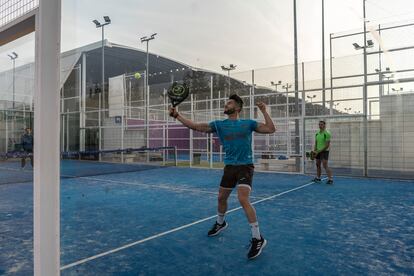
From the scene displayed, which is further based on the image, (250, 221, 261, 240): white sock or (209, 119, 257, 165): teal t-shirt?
(209, 119, 257, 165): teal t-shirt

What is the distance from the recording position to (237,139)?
14.9 ft

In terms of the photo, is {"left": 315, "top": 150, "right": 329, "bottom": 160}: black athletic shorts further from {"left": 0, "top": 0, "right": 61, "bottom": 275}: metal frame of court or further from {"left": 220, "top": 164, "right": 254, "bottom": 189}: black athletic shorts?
{"left": 0, "top": 0, "right": 61, "bottom": 275}: metal frame of court

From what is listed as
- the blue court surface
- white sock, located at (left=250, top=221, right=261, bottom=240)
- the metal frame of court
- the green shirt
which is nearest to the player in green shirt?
the green shirt

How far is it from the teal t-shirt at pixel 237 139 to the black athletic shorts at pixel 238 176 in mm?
69

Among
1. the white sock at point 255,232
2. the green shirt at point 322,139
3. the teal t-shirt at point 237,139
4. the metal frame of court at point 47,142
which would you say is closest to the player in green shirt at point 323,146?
the green shirt at point 322,139

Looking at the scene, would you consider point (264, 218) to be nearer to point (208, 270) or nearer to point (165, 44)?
point (208, 270)

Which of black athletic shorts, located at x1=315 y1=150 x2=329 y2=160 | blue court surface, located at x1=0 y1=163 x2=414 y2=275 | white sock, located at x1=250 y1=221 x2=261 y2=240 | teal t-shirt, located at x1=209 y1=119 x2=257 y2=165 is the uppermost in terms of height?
teal t-shirt, located at x1=209 y1=119 x2=257 y2=165

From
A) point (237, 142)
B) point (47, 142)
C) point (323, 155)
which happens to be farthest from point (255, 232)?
point (323, 155)

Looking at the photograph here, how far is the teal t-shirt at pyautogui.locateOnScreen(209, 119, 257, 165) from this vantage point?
453 cm

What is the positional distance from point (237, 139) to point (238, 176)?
0.51 m

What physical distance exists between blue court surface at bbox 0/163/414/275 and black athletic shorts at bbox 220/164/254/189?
2.69 ft

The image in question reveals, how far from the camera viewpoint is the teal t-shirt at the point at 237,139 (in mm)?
4527

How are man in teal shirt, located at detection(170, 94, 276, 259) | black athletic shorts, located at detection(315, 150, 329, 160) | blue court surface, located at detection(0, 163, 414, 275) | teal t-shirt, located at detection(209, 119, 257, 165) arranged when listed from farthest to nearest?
black athletic shorts, located at detection(315, 150, 329, 160)
teal t-shirt, located at detection(209, 119, 257, 165)
man in teal shirt, located at detection(170, 94, 276, 259)
blue court surface, located at detection(0, 163, 414, 275)

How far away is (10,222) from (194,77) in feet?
67.2
